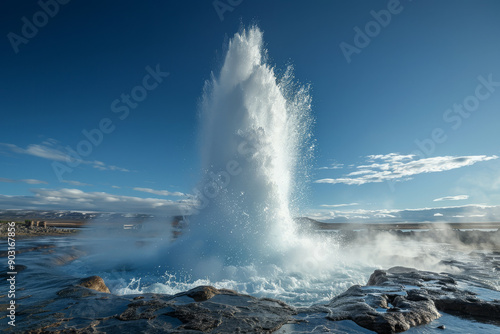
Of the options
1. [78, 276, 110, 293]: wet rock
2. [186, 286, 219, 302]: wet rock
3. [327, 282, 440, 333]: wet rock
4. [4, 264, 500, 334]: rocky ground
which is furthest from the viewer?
[78, 276, 110, 293]: wet rock

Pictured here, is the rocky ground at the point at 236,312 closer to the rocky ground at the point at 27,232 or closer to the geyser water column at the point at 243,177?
the geyser water column at the point at 243,177

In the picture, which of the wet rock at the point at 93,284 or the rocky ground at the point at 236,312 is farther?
the wet rock at the point at 93,284

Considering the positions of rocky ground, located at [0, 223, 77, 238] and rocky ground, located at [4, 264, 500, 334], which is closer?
rocky ground, located at [4, 264, 500, 334]

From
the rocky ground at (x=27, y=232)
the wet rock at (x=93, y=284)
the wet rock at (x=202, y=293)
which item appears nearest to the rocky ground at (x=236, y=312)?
the wet rock at (x=202, y=293)

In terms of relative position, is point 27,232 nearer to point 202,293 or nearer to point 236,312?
point 202,293

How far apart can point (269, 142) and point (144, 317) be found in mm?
13812

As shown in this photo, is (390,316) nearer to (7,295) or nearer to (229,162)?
(7,295)

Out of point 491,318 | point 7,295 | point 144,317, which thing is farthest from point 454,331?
point 7,295

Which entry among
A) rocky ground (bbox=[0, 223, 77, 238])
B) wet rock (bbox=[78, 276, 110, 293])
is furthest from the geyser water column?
rocky ground (bbox=[0, 223, 77, 238])

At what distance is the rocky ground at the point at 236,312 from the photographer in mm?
4855

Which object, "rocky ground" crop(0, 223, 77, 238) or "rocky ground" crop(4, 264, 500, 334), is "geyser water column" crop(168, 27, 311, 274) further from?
"rocky ground" crop(0, 223, 77, 238)

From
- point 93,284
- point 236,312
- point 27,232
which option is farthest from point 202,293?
point 27,232

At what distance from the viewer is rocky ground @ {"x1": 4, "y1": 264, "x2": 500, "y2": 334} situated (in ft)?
15.9

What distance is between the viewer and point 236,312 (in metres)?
5.76
